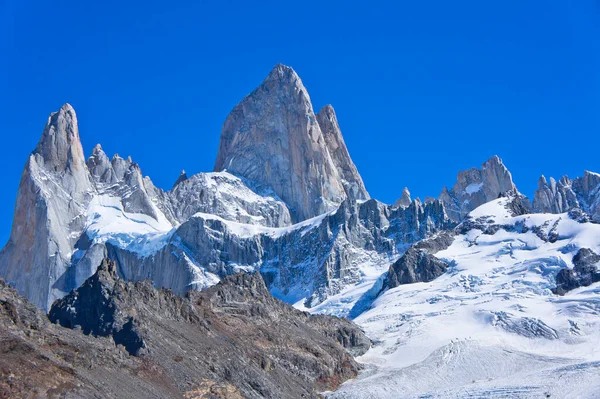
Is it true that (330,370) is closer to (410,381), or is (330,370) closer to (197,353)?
(410,381)

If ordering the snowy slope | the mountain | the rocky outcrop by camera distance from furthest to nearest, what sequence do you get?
the snowy slope < the rocky outcrop < the mountain

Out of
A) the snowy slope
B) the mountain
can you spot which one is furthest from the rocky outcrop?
the snowy slope

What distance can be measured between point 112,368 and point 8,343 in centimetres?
1393

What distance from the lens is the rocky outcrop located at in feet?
416

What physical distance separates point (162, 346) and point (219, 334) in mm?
16821

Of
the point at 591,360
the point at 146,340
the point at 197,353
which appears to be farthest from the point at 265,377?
the point at 591,360

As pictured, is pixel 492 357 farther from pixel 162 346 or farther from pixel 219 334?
pixel 162 346

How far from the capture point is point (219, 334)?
474 feet

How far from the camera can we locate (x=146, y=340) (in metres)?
126

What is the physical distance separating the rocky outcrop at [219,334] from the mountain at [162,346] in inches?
6.4

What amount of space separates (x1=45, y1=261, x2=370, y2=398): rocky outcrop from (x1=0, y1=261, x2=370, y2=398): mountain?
0.16 meters

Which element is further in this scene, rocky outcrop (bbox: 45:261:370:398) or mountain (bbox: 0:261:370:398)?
rocky outcrop (bbox: 45:261:370:398)

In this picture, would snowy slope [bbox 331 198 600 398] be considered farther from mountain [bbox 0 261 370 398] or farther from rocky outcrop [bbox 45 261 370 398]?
mountain [bbox 0 261 370 398]

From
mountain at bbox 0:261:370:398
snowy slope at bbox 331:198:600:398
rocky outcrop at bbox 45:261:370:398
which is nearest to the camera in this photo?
mountain at bbox 0:261:370:398
